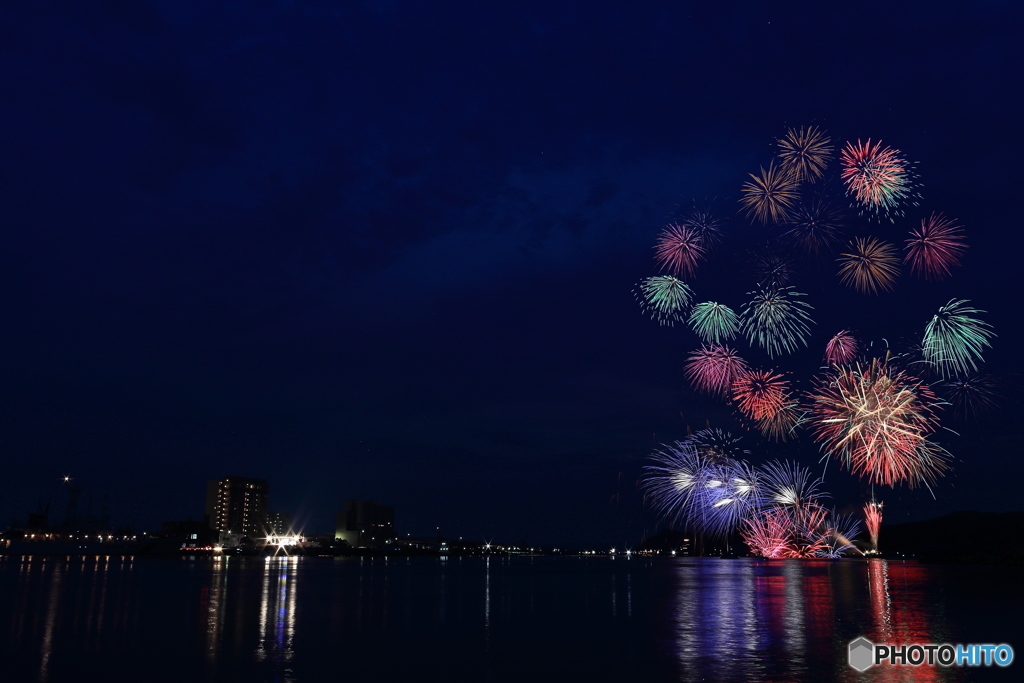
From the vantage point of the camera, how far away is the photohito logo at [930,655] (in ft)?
66.6

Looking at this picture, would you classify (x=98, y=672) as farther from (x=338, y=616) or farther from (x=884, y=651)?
(x=884, y=651)

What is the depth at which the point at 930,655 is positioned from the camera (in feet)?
71.2

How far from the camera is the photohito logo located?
2030cm

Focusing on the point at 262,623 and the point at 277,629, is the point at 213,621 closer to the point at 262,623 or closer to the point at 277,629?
the point at 262,623

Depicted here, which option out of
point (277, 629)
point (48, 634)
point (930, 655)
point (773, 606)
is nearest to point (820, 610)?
point (773, 606)

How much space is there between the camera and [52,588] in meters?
51.8

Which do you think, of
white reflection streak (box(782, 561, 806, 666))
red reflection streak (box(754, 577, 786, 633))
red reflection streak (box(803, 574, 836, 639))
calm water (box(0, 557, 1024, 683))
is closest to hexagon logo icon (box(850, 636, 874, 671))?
calm water (box(0, 557, 1024, 683))

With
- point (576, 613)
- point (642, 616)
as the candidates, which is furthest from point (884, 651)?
point (576, 613)

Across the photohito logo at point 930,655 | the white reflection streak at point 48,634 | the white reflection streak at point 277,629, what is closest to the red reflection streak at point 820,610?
the photohito logo at point 930,655

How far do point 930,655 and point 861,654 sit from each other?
194 centimetres

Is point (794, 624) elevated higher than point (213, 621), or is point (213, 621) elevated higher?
point (794, 624)

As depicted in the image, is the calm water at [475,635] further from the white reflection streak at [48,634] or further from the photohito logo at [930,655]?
the photohito logo at [930,655]

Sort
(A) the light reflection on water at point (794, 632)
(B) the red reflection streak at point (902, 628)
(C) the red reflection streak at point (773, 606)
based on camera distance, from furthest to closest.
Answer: (C) the red reflection streak at point (773, 606) → (A) the light reflection on water at point (794, 632) → (B) the red reflection streak at point (902, 628)

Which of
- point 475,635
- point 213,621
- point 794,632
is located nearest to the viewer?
point 794,632
